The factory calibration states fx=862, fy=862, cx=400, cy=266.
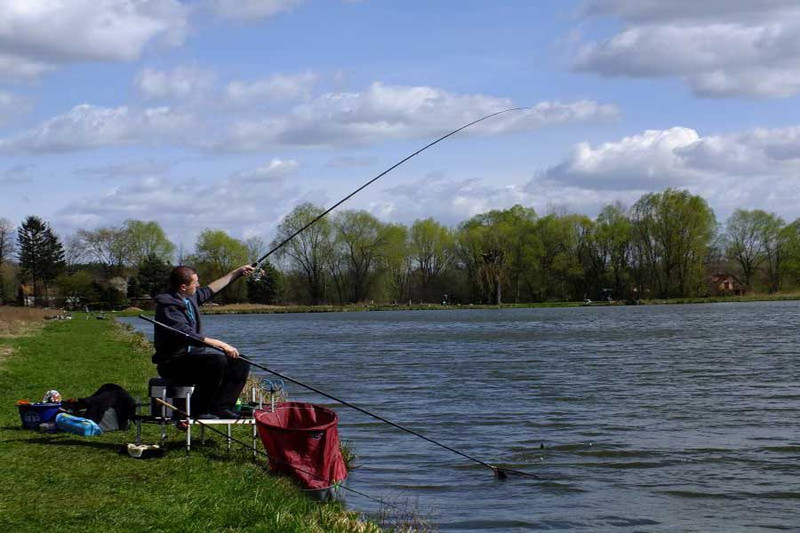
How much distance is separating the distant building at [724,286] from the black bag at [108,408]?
92031 millimetres

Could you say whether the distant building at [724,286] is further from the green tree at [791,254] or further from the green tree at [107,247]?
the green tree at [107,247]

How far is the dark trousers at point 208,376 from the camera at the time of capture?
Answer: 330 inches

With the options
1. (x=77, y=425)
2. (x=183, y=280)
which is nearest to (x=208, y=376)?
(x=183, y=280)

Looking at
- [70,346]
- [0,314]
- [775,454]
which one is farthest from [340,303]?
[775,454]

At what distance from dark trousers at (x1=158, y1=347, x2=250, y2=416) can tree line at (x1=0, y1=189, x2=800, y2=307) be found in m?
81.5

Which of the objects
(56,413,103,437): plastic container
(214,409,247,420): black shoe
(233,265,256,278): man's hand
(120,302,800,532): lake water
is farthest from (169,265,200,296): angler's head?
(120,302,800,532): lake water

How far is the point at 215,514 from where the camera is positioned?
20.3ft

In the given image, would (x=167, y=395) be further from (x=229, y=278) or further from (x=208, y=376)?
(x=229, y=278)

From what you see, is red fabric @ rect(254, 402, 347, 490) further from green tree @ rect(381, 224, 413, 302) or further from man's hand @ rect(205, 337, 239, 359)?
green tree @ rect(381, 224, 413, 302)

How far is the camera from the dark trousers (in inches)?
330

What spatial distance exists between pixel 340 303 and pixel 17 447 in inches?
3764

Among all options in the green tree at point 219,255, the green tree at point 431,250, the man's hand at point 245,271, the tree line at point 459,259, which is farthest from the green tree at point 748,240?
the man's hand at point 245,271

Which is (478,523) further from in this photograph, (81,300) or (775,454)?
(81,300)

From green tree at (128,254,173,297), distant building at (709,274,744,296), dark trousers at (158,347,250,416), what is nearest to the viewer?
dark trousers at (158,347,250,416)
